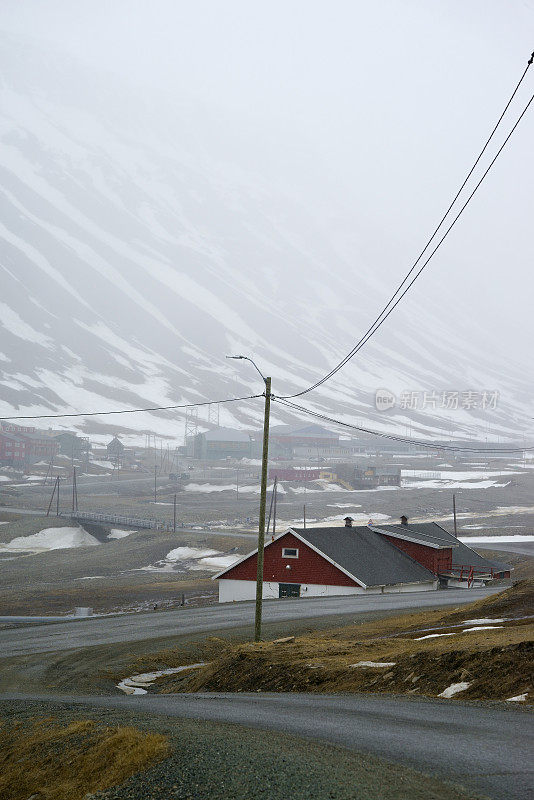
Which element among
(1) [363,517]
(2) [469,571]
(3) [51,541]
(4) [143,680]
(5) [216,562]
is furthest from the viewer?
Result: (1) [363,517]

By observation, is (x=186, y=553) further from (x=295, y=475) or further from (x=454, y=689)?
(x=295, y=475)

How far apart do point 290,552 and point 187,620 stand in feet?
39.7

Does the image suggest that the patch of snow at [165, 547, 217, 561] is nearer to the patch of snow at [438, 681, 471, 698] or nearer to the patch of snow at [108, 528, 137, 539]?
the patch of snow at [108, 528, 137, 539]

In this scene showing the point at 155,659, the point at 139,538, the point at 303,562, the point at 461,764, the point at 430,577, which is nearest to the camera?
the point at 461,764

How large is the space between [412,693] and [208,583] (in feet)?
205

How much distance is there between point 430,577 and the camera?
185 ft

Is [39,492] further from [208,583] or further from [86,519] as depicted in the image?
[208,583]

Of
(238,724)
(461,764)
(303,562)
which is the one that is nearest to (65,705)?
(238,724)

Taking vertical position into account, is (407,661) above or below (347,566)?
above

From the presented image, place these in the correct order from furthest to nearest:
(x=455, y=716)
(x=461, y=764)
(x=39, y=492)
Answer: (x=39, y=492)
(x=455, y=716)
(x=461, y=764)

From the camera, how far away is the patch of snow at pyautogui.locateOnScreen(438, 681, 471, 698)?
16.2m

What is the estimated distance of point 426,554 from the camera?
57.6m

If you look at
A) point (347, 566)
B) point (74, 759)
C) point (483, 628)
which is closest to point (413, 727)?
point (74, 759)

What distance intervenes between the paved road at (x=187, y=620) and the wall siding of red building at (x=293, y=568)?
352 cm
